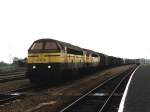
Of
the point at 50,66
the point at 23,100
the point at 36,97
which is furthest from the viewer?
the point at 50,66

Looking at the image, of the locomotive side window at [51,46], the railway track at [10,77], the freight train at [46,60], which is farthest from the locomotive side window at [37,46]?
the railway track at [10,77]

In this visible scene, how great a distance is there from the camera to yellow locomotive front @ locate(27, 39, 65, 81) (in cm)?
2281

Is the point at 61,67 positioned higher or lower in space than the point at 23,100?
higher

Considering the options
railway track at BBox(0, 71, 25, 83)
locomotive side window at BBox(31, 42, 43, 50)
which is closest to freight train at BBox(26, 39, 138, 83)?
locomotive side window at BBox(31, 42, 43, 50)

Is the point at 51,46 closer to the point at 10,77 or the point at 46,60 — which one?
the point at 46,60

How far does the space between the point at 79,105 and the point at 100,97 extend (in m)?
3.02

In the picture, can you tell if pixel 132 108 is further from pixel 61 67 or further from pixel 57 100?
pixel 61 67

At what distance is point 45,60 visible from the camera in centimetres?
2306

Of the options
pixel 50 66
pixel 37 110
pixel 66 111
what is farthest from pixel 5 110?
pixel 50 66

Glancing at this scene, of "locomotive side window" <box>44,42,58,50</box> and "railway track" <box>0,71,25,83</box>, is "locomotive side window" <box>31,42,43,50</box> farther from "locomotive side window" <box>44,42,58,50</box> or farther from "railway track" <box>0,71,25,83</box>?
"railway track" <box>0,71,25,83</box>

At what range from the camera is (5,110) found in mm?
13148

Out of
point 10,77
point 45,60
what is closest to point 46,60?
point 45,60

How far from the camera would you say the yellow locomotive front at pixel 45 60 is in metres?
22.8

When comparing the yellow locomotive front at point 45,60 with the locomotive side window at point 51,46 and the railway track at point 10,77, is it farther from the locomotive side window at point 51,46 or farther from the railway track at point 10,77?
the railway track at point 10,77
